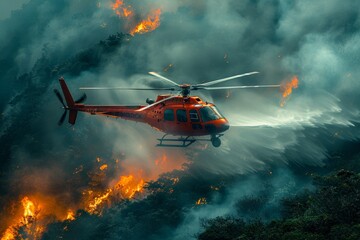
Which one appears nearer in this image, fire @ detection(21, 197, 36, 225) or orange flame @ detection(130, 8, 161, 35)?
fire @ detection(21, 197, 36, 225)

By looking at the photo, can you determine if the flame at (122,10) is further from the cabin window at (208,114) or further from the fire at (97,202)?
the cabin window at (208,114)

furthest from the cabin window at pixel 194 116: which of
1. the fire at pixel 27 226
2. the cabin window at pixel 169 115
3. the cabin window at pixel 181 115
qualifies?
the fire at pixel 27 226

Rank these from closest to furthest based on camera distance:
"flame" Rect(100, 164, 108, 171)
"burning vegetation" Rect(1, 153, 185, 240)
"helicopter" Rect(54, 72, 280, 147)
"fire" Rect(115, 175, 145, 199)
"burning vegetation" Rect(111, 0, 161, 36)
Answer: "helicopter" Rect(54, 72, 280, 147) → "burning vegetation" Rect(1, 153, 185, 240) → "fire" Rect(115, 175, 145, 199) → "flame" Rect(100, 164, 108, 171) → "burning vegetation" Rect(111, 0, 161, 36)

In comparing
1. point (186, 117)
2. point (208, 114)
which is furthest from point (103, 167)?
point (208, 114)

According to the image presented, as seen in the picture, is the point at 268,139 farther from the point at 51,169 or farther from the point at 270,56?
the point at 51,169

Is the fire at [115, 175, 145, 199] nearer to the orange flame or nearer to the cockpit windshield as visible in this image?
the cockpit windshield

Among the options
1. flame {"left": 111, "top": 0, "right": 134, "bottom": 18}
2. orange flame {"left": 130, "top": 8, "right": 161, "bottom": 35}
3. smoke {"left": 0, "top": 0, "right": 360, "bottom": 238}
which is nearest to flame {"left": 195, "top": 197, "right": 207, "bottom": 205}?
smoke {"left": 0, "top": 0, "right": 360, "bottom": 238}

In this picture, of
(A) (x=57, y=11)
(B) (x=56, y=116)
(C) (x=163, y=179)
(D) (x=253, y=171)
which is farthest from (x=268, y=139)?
(A) (x=57, y=11)
